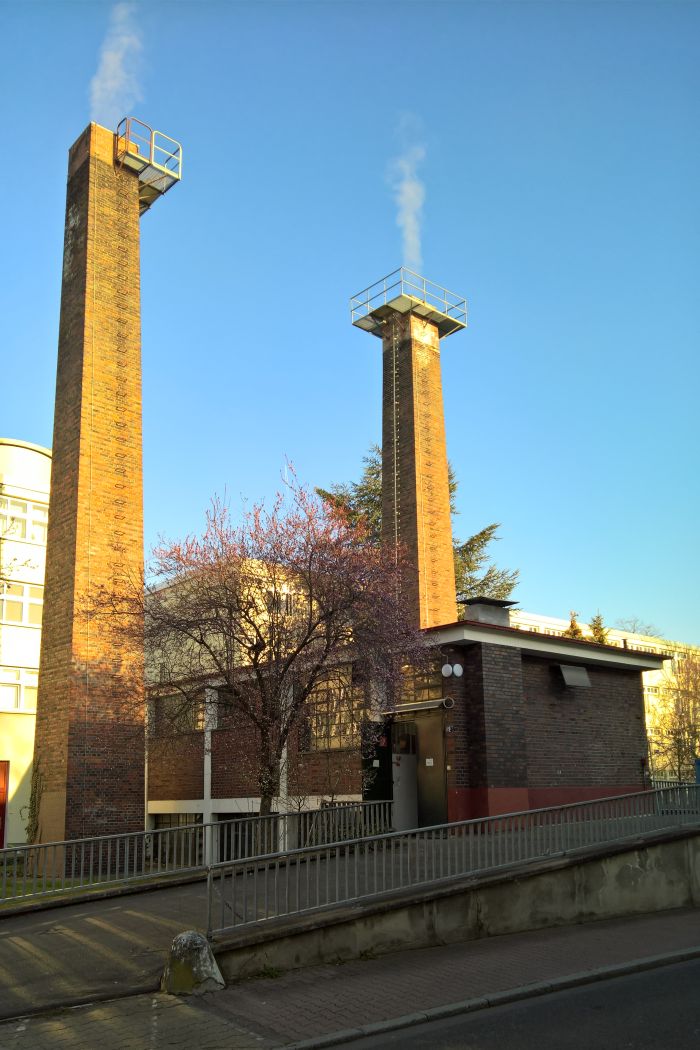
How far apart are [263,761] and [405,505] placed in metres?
14.1

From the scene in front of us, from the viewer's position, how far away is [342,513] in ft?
59.7

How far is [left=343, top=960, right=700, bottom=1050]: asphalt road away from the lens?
6.90m

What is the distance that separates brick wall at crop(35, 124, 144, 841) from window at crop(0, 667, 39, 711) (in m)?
9.75

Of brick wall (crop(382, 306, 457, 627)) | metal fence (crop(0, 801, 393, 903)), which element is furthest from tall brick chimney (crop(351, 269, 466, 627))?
metal fence (crop(0, 801, 393, 903))

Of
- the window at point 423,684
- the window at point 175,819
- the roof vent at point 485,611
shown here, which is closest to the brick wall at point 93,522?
the window at point 423,684

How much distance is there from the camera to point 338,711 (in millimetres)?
17266

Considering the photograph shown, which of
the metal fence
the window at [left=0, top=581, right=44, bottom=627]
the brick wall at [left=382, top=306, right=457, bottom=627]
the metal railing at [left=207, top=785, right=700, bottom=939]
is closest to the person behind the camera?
the metal railing at [left=207, top=785, right=700, bottom=939]

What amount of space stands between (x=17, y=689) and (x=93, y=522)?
11.7 metres

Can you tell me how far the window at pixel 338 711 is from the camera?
54.3 ft

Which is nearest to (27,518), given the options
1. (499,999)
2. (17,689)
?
(17,689)

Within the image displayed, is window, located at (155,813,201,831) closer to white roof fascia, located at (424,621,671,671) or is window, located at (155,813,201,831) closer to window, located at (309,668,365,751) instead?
window, located at (309,668,365,751)

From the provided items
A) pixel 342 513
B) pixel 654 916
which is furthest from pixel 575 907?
pixel 342 513

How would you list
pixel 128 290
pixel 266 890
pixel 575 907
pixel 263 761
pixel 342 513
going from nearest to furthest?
pixel 266 890 → pixel 575 907 → pixel 263 761 → pixel 342 513 → pixel 128 290

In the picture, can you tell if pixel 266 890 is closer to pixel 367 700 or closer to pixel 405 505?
pixel 367 700
